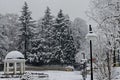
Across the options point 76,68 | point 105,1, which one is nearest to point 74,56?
point 76,68

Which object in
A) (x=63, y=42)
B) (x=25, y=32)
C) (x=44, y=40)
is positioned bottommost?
(x=63, y=42)

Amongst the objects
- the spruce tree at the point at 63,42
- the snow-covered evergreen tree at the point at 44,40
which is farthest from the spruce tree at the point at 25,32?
the spruce tree at the point at 63,42

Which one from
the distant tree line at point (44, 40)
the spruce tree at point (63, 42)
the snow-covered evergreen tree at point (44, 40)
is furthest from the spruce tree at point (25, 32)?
the spruce tree at point (63, 42)

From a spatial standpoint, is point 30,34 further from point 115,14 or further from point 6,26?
point 115,14

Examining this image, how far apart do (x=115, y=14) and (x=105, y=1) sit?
2.84 ft

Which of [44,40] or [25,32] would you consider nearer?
[44,40]

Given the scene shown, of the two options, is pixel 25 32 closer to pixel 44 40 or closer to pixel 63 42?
pixel 44 40

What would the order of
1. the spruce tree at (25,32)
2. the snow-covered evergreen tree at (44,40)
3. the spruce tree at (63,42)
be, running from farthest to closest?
1. the spruce tree at (25,32)
2. the snow-covered evergreen tree at (44,40)
3. the spruce tree at (63,42)

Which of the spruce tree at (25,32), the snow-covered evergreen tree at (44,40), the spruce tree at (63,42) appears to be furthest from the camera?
the spruce tree at (25,32)

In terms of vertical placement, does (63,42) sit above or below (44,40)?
below

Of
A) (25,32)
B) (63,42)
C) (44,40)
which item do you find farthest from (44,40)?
(25,32)

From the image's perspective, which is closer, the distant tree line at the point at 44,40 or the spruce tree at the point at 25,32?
the distant tree line at the point at 44,40

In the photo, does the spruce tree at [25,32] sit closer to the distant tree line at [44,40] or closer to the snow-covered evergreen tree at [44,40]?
the distant tree line at [44,40]

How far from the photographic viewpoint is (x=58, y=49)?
59156mm
